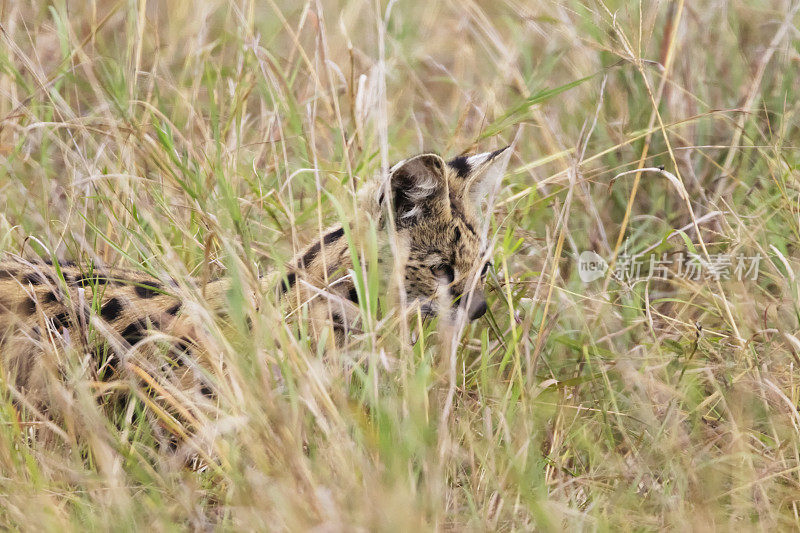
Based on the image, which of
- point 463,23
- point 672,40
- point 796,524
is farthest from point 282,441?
point 463,23

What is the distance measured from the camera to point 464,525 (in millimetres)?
2668

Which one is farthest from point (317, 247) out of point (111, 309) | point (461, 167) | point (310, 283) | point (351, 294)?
point (111, 309)

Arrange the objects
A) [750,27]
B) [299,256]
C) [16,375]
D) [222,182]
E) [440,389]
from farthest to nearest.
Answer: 1. [750,27]
2. [299,256]
3. [16,375]
4. [440,389]
5. [222,182]

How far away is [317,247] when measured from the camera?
3.73m

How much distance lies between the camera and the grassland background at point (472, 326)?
8.36 ft

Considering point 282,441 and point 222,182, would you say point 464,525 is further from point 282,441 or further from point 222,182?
point 222,182

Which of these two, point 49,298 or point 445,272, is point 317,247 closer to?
point 445,272

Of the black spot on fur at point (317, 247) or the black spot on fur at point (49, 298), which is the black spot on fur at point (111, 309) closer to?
the black spot on fur at point (49, 298)

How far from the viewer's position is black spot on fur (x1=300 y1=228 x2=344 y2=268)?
3.69m

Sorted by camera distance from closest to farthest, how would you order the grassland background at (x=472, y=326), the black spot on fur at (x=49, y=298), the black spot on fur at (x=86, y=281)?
the grassland background at (x=472, y=326) → the black spot on fur at (x=86, y=281) → the black spot on fur at (x=49, y=298)

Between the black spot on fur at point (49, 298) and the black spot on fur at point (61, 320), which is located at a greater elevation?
the black spot on fur at point (49, 298)

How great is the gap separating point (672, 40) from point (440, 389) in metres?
2.19

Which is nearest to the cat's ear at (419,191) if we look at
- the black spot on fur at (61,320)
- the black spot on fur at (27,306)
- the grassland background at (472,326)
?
the grassland background at (472,326)

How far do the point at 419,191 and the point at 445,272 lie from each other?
34cm
